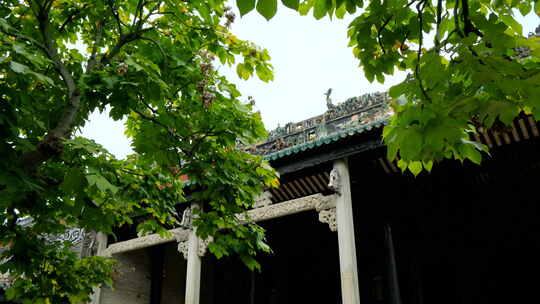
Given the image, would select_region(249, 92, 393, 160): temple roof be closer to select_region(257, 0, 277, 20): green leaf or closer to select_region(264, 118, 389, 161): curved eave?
select_region(264, 118, 389, 161): curved eave

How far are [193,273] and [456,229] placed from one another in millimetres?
5376

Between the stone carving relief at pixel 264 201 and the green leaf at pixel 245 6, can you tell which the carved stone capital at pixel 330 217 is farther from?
the green leaf at pixel 245 6

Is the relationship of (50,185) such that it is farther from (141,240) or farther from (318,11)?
(141,240)

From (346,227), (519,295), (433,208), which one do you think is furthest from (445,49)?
(519,295)

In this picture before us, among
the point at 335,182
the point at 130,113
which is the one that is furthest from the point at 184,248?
the point at 130,113

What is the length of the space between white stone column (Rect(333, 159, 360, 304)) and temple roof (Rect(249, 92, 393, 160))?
2.65 ft

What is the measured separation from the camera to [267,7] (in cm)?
194

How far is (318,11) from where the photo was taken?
8.68ft

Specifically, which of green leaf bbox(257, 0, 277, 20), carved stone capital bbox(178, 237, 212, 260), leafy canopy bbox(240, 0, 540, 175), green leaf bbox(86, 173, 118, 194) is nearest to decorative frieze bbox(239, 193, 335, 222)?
carved stone capital bbox(178, 237, 212, 260)

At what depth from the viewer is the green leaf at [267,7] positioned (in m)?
1.94

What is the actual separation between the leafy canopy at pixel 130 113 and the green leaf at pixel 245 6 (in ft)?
6.81

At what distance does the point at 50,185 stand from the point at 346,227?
4872 millimetres

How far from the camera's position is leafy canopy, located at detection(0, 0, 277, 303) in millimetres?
4008

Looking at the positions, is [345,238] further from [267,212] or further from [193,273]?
[193,273]
